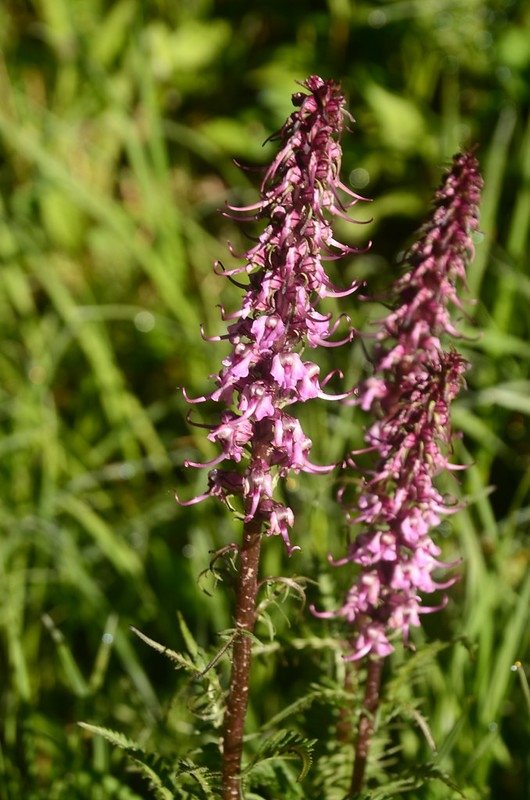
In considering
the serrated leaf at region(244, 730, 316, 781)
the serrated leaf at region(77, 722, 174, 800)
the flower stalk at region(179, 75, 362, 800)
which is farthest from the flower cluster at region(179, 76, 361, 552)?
the serrated leaf at region(77, 722, 174, 800)

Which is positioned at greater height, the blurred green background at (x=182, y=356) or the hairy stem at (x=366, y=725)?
the blurred green background at (x=182, y=356)

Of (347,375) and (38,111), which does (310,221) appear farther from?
(38,111)

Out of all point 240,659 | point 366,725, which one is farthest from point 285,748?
point 366,725

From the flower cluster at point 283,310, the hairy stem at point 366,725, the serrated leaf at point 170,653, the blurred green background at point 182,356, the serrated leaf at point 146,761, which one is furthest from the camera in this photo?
the blurred green background at point 182,356

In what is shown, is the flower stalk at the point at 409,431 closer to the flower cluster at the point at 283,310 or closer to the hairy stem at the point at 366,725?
the hairy stem at the point at 366,725

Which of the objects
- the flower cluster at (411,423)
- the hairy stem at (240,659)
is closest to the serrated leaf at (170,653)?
the hairy stem at (240,659)

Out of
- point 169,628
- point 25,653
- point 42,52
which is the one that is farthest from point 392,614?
point 42,52
